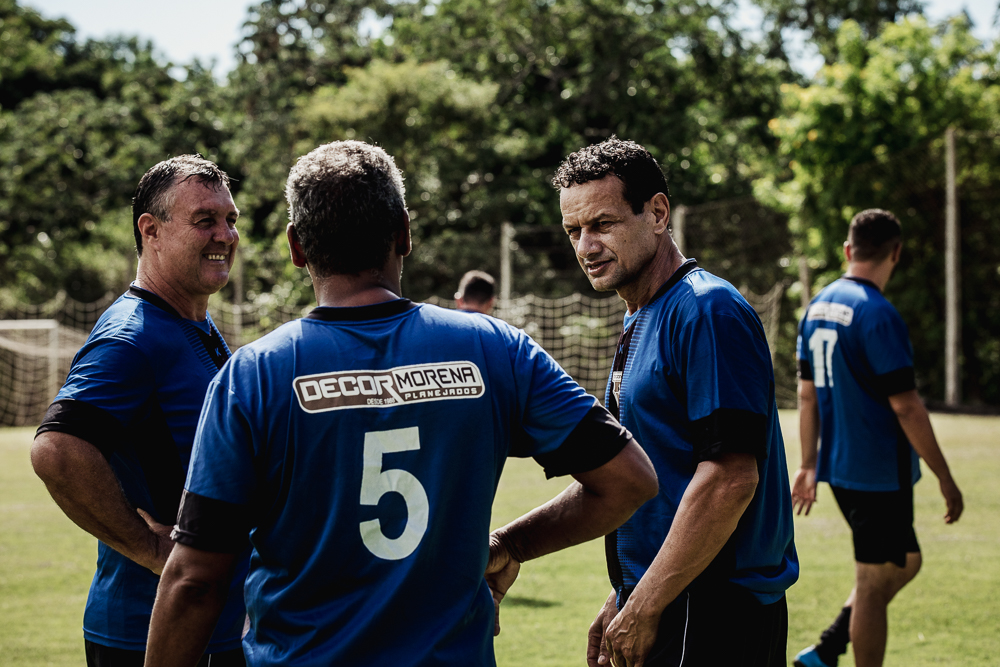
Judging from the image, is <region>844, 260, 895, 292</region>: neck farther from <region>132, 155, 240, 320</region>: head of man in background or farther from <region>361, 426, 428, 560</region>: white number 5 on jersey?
<region>361, 426, 428, 560</region>: white number 5 on jersey

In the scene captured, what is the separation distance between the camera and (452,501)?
1.96 m

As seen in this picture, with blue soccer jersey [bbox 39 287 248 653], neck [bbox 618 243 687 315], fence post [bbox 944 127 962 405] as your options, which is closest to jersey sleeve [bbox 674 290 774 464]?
neck [bbox 618 243 687 315]

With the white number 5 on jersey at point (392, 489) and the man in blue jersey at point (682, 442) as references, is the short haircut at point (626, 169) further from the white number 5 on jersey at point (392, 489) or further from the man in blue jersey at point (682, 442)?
the white number 5 on jersey at point (392, 489)

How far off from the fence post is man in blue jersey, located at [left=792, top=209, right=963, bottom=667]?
47.9 feet

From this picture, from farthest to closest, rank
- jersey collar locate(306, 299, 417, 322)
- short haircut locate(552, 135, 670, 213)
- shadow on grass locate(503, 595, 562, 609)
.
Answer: shadow on grass locate(503, 595, 562, 609) → short haircut locate(552, 135, 670, 213) → jersey collar locate(306, 299, 417, 322)

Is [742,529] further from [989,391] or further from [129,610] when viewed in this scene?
[989,391]

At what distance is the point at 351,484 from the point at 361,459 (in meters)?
0.05

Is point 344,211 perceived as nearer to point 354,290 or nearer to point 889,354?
point 354,290

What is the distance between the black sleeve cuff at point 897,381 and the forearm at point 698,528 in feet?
8.79

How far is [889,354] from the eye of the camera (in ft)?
15.9

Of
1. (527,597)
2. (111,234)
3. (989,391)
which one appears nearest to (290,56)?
(111,234)

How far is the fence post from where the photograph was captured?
18.1 metres

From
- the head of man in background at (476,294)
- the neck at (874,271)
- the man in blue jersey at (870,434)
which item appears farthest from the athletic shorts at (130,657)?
the head of man in background at (476,294)

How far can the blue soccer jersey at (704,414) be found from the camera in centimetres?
252
